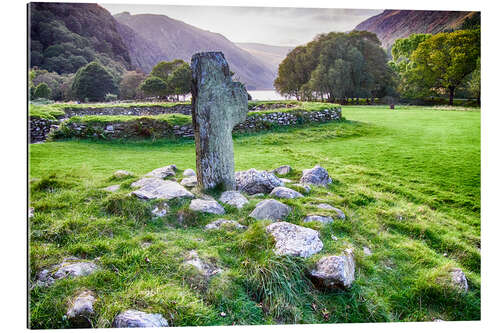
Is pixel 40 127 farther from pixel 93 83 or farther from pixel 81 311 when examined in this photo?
pixel 81 311

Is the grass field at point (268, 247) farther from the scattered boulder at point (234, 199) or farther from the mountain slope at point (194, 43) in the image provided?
the mountain slope at point (194, 43)

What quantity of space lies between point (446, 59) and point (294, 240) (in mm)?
5289

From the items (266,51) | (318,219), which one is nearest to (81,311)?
(318,219)

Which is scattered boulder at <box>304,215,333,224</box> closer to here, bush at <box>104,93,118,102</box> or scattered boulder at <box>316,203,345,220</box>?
scattered boulder at <box>316,203,345,220</box>

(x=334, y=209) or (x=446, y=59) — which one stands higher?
(x=446, y=59)

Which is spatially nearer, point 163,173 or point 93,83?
point 163,173

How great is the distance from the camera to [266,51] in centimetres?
605

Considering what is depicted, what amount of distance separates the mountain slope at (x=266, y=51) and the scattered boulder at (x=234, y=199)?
287 cm

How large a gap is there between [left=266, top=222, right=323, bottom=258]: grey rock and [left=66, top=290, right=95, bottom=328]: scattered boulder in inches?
66.4

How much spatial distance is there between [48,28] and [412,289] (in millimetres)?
5838

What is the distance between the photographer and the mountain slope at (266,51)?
573 cm

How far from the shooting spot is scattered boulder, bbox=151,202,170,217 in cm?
380

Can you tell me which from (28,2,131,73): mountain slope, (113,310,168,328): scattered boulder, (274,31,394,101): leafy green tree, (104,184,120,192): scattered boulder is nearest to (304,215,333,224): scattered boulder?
(113,310,168,328): scattered boulder
